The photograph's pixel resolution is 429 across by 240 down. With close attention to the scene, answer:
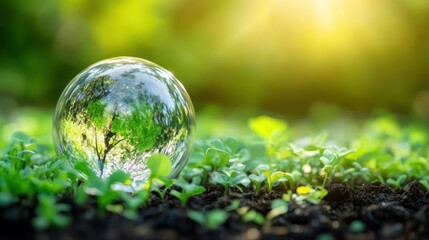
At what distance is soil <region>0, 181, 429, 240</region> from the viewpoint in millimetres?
2186

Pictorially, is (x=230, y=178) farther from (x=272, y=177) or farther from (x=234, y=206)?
(x=234, y=206)

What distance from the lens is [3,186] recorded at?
242cm

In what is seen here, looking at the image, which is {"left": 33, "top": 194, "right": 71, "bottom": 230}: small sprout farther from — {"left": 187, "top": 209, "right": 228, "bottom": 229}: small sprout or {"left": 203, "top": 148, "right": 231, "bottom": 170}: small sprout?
{"left": 203, "top": 148, "right": 231, "bottom": 170}: small sprout

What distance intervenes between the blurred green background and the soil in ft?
25.3

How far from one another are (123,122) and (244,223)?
91 centimetres

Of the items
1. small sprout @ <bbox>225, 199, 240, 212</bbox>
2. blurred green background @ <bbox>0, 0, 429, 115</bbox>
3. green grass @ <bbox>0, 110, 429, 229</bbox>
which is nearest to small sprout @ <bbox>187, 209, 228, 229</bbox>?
green grass @ <bbox>0, 110, 429, 229</bbox>

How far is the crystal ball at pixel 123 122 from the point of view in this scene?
119 inches

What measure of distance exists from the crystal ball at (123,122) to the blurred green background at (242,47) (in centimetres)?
738

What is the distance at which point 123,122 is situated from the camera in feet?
9.86

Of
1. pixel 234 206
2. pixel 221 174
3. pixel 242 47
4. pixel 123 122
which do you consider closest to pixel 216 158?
pixel 221 174

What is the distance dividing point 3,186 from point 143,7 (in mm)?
8584

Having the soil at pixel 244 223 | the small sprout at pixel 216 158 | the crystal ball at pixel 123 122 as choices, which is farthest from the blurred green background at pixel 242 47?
the soil at pixel 244 223

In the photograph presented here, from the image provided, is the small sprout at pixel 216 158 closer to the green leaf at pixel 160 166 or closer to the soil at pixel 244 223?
the soil at pixel 244 223

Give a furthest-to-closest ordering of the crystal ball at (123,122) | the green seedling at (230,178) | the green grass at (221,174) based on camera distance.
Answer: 1. the crystal ball at (123,122)
2. the green seedling at (230,178)
3. the green grass at (221,174)
